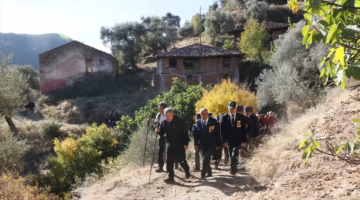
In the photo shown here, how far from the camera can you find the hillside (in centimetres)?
479

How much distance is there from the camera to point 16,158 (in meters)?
16.3

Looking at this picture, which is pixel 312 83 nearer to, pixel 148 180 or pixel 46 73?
pixel 148 180

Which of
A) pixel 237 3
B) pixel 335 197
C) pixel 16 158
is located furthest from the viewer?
pixel 237 3

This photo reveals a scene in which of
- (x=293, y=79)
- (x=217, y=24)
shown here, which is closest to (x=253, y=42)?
(x=217, y=24)

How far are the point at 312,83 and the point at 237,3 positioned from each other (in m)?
37.6

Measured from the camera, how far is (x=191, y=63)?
31.6 metres

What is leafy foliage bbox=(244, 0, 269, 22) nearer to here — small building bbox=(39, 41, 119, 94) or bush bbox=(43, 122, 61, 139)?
small building bbox=(39, 41, 119, 94)

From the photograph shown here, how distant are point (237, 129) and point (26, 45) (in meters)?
95.3

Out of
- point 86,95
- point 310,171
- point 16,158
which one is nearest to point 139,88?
point 86,95

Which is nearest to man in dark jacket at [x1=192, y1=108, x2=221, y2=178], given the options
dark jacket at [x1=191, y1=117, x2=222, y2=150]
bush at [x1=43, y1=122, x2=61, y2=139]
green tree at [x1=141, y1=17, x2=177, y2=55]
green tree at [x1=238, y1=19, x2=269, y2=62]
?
dark jacket at [x1=191, y1=117, x2=222, y2=150]

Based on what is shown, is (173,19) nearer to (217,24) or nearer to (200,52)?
(217,24)

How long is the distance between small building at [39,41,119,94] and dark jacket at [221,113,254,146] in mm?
30514

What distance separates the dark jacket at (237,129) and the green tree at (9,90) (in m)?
18.6

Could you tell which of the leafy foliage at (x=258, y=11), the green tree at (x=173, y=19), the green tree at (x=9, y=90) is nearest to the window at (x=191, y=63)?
the green tree at (x=9, y=90)
